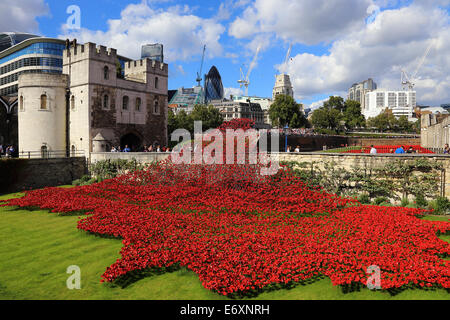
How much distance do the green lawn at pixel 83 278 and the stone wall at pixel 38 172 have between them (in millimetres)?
13150

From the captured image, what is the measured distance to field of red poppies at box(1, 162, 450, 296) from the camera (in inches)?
296

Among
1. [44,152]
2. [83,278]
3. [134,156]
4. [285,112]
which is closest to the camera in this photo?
[83,278]

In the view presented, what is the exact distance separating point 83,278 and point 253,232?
516 centimetres

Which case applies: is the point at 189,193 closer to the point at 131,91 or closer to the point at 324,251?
the point at 324,251

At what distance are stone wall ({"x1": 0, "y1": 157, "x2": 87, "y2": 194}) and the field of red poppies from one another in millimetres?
6198

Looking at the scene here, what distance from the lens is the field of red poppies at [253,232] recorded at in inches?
296

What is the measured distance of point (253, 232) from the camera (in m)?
10.6

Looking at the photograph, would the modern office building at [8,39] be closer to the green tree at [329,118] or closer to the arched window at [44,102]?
the arched window at [44,102]

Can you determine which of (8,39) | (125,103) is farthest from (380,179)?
(8,39)

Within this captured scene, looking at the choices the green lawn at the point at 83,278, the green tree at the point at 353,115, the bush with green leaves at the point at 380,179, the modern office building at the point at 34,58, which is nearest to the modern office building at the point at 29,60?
the modern office building at the point at 34,58

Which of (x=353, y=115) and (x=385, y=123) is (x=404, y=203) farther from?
(x=385, y=123)

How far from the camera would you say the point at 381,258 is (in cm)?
799

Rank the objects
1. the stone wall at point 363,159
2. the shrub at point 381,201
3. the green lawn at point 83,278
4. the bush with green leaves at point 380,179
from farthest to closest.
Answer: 1. the shrub at point 381,201
2. the bush with green leaves at point 380,179
3. the stone wall at point 363,159
4. the green lawn at point 83,278
